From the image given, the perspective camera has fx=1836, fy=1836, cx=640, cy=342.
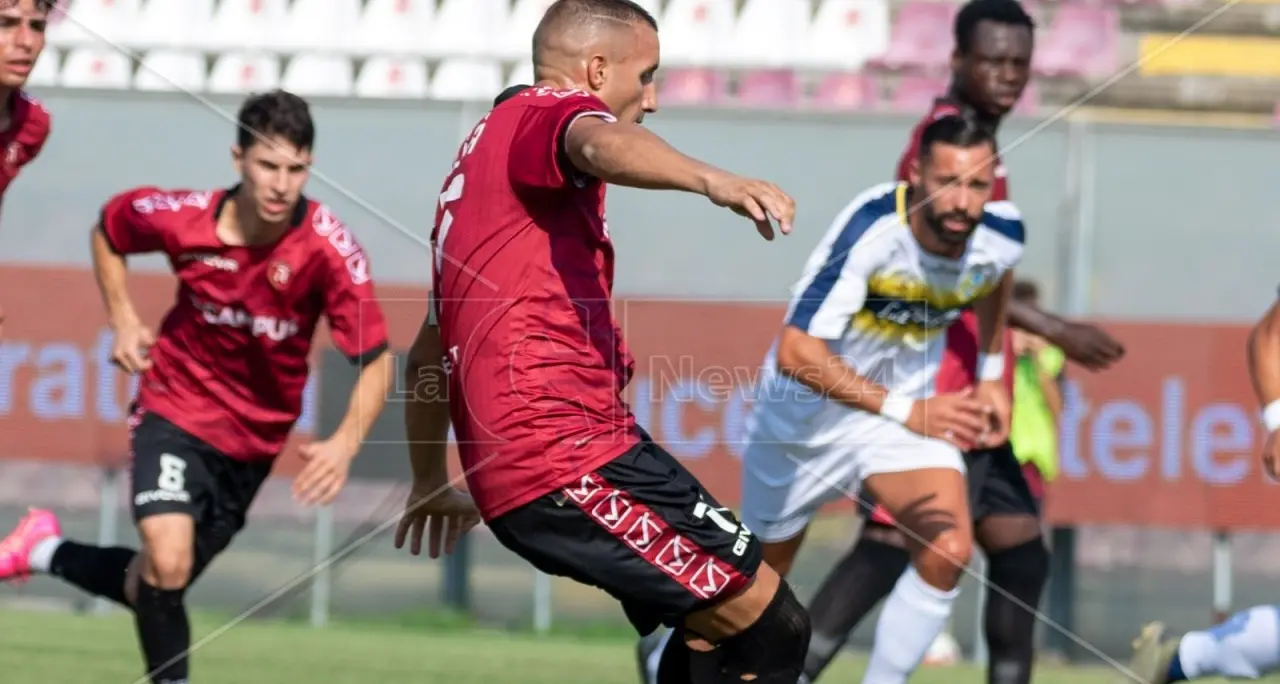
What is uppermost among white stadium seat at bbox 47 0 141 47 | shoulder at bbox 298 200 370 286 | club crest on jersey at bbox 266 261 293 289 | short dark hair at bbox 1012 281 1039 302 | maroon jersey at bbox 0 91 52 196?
white stadium seat at bbox 47 0 141 47

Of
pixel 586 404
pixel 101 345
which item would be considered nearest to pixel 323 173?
pixel 101 345

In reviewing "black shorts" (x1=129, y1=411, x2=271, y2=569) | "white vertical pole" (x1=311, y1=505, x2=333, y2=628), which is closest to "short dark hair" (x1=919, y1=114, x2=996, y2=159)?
"black shorts" (x1=129, y1=411, x2=271, y2=569)

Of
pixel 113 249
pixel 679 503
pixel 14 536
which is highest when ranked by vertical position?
pixel 113 249

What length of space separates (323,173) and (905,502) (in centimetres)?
454

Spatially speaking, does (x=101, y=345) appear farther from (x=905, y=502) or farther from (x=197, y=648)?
(x=905, y=502)

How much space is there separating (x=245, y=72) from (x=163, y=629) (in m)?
5.82

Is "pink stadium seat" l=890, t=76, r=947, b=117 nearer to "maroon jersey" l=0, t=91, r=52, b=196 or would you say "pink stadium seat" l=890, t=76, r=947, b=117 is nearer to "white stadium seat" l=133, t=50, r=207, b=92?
"white stadium seat" l=133, t=50, r=207, b=92

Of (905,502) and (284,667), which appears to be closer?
(905,502)

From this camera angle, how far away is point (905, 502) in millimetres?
5609

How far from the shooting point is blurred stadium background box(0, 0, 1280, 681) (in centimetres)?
874

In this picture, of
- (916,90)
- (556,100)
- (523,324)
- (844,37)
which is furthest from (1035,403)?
(556,100)

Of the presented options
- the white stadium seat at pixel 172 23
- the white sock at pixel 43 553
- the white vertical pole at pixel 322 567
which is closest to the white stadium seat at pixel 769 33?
the white stadium seat at pixel 172 23

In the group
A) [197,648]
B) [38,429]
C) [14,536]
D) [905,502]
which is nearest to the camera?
[905,502]

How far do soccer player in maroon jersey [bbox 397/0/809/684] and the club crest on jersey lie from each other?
2.11 metres
